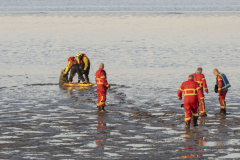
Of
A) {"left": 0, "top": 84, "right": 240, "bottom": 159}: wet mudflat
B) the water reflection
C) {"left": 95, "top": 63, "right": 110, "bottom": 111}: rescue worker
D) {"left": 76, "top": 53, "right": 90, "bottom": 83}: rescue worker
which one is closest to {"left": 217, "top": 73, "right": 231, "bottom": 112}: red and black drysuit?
{"left": 0, "top": 84, "right": 240, "bottom": 159}: wet mudflat

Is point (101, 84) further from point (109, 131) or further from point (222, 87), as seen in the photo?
point (109, 131)

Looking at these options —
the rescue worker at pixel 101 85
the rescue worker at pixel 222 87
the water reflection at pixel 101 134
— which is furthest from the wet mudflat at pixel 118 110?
the rescue worker at pixel 101 85

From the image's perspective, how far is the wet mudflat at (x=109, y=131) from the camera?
46.5 feet

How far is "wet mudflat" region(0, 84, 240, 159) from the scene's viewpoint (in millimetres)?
14188

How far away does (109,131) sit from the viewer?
17062mm

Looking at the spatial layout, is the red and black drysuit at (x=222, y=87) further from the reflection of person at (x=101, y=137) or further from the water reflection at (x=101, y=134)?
the reflection of person at (x=101, y=137)

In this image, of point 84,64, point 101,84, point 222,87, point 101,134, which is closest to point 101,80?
point 101,84

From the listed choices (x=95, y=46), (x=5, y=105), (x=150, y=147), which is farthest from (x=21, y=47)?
(x=150, y=147)

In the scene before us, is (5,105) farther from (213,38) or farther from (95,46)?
(213,38)

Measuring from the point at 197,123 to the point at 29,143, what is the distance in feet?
17.8

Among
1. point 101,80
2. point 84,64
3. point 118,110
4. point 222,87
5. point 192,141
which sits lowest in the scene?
point 192,141

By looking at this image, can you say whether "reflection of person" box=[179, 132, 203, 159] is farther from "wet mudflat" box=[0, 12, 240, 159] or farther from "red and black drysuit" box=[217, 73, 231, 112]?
"red and black drysuit" box=[217, 73, 231, 112]

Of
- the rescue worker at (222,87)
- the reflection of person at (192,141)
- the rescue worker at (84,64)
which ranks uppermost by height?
the rescue worker at (84,64)

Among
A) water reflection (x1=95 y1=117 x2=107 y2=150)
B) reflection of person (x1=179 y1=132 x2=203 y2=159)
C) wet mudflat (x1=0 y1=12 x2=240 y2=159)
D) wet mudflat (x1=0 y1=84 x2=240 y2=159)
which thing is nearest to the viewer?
reflection of person (x1=179 y1=132 x2=203 y2=159)
